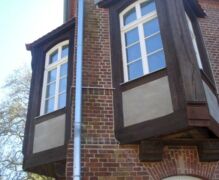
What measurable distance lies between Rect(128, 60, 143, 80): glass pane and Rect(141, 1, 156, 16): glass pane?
4.47 feet

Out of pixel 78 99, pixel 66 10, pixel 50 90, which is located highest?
pixel 66 10

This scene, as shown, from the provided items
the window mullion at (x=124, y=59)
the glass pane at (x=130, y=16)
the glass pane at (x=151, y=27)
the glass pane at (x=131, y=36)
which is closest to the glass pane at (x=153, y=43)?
the glass pane at (x=151, y=27)

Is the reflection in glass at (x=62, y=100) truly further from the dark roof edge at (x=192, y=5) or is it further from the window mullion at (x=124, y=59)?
the dark roof edge at (x=192, y=5)

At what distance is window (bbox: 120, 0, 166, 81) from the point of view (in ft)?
19.8

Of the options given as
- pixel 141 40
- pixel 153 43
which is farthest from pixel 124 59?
pixel 153 43

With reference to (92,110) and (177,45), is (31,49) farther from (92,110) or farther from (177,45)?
(177,45)

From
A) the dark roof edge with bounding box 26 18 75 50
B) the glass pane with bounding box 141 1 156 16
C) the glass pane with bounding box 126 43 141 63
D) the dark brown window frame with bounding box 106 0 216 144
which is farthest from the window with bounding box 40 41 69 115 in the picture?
the glass pane with bounding box 141 1 156 16

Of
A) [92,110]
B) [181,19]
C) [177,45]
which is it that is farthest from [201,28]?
[92,110]

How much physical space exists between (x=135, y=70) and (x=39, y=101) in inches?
127

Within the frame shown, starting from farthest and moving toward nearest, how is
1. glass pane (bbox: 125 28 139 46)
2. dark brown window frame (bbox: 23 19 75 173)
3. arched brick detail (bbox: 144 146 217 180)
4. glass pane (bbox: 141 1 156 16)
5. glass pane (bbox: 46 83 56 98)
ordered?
glass pane (bbox: 46 83 56 98), dark brown window frame (bbox: 23 19 75 173), glass pane (bbox: 141 1 156 16), glass pane (bbox: 125 28 139 46), arched brick detail (bbox: 144 146 217 180)

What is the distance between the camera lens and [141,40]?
638cm

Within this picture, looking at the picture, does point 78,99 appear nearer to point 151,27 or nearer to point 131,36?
point 131,36

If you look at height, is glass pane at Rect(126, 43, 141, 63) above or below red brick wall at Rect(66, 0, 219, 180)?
above

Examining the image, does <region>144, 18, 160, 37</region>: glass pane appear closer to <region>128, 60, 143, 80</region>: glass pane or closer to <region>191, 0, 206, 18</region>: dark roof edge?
<region>128, 60, 143, 80</region>: glass pane
